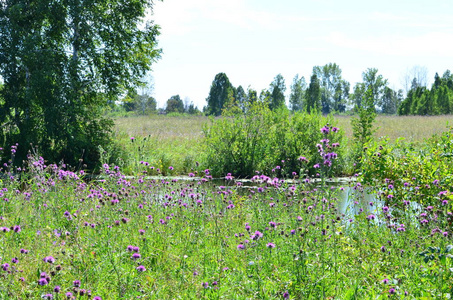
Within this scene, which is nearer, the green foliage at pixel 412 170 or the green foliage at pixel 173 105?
the green foliage at pixel 412 170

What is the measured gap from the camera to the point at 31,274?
354 centimetres

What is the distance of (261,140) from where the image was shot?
1241 cm

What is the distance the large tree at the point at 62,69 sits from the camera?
520 inches

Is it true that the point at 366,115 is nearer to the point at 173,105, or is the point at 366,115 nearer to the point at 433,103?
the point at 433,103

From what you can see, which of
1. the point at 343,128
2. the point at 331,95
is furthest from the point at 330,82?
the point at 343,128

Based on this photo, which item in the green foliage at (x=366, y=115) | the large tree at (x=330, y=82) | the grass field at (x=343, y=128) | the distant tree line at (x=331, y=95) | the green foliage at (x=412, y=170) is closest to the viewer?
the green foliage at (x=412, y=170)

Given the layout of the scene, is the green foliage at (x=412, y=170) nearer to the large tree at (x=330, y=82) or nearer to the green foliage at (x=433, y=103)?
the green foliage at (x=433, y=103)

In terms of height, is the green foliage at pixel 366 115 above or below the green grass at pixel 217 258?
above

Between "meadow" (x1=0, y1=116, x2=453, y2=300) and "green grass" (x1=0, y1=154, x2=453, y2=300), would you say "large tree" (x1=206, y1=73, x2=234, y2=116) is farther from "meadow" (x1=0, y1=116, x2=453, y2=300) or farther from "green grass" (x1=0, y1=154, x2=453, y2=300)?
"green grass" (x1=0, y1=154, x2=453, y2=300)

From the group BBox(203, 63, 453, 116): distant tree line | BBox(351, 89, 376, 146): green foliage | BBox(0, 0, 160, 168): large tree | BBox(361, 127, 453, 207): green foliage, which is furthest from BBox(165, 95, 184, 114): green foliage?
BBox(361, 127, 453, 207): green foliage

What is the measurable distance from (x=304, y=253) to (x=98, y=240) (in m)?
1.96

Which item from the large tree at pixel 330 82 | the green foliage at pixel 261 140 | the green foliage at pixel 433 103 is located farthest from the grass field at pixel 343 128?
the large tree at pixel 330 82

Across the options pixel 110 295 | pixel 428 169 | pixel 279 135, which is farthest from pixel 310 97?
pixel 110 295

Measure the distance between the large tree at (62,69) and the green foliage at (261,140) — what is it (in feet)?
14.7
